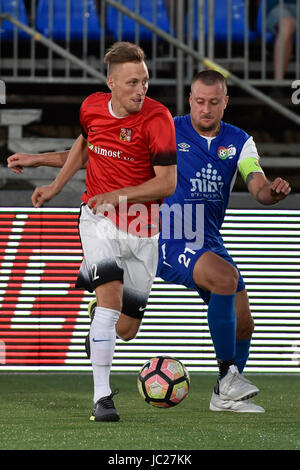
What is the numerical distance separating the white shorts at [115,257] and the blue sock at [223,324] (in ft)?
1.22

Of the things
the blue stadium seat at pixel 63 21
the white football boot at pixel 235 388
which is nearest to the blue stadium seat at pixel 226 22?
the blue stadium seat at pixel 63 21

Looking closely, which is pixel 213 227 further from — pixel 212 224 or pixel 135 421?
pixel 135 421

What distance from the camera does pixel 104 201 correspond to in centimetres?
566

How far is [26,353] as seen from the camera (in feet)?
27.5

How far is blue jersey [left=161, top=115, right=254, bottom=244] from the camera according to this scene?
671cm

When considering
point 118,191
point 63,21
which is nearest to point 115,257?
point 118,191

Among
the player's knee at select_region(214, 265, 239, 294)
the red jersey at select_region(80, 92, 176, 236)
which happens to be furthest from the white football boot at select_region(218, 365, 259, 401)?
the red jersey at select_region(80, 92, 176, 236)

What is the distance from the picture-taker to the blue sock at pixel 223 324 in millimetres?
6336

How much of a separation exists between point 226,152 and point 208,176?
0.17 metres

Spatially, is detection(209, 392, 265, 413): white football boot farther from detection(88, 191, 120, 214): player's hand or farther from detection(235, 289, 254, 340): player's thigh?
detection(88, 191, 120, 214): player's hand

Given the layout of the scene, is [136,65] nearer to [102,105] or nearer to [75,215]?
[102,105]

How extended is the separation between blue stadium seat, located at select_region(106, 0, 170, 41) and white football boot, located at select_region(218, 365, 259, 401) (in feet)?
17.1

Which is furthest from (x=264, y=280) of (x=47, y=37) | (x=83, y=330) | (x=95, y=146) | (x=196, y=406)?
(x=47, y=37)

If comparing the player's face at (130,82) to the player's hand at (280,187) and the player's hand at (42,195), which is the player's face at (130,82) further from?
the player's hand at (280,187)
